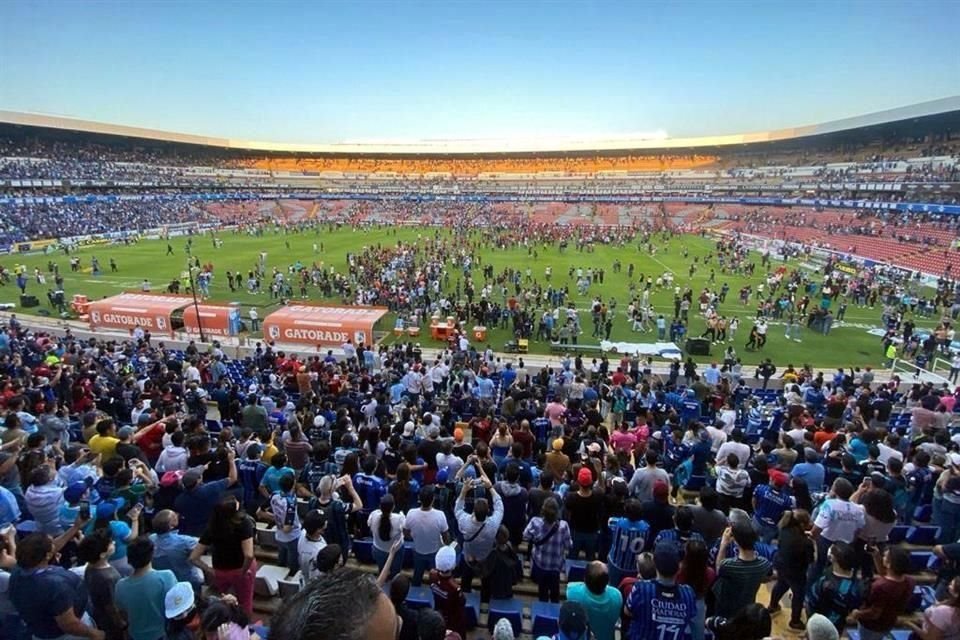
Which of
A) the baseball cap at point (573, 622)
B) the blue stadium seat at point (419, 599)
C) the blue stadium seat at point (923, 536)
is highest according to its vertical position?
the baseball cap at point (573, 622)

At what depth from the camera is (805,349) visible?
20.9 meters

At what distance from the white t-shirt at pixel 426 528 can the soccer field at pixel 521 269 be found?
15.7 metres

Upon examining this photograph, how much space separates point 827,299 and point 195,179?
269 feet

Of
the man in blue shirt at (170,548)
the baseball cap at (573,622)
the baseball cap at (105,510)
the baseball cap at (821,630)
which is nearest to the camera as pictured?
the baseball cap at (821,630)

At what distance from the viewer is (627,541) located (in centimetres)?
504

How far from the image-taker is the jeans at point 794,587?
5.14m

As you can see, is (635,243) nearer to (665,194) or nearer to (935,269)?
(935,269)

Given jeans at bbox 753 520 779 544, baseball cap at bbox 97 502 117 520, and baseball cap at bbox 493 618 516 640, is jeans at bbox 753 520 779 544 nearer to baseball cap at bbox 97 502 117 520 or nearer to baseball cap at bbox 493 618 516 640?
baseball cap at bbox 493 618 516 640

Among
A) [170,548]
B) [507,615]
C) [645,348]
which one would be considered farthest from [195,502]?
[645,348]

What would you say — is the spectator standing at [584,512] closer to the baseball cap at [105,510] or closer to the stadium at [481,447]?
the stadium at [481,447]

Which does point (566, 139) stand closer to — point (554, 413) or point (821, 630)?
point (554, 413)

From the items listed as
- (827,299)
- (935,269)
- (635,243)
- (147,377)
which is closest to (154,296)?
(147,377)

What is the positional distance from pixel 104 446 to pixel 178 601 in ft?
14.6

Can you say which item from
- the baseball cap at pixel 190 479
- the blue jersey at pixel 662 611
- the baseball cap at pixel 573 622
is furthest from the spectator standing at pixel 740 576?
the baseball cap at pixel 190 479
